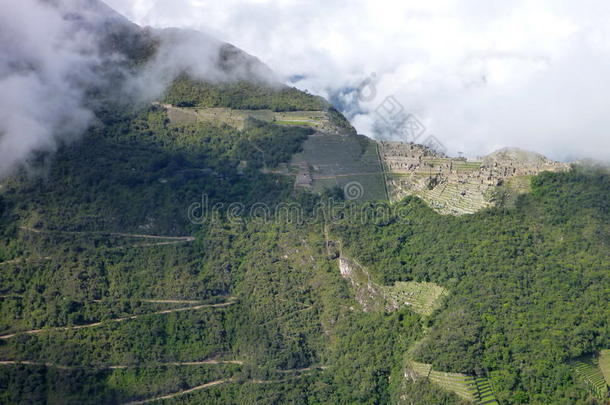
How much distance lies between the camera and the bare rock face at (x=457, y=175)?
76.6m

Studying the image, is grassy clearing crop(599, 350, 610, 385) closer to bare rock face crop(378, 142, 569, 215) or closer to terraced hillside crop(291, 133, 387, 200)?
bare rock face crop(378, 142, 569, 215)

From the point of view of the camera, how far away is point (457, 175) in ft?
260

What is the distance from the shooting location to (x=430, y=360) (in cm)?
6712

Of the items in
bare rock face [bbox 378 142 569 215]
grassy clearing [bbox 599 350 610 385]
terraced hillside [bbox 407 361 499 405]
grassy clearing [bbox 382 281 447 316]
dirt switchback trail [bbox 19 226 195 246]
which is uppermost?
bare rock face [bbox 378 142 569 215]

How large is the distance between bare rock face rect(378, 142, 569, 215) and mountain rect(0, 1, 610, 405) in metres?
0.16

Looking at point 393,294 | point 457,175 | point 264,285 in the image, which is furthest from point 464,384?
point 457,175

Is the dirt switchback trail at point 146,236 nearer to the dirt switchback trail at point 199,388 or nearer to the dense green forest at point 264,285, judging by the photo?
the dense green forest at point 264,285

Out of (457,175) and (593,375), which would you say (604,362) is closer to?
(593,375)

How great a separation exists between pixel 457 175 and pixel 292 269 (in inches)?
555

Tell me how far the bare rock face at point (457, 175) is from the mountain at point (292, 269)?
0.16 metres

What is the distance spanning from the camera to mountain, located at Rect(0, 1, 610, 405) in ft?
221

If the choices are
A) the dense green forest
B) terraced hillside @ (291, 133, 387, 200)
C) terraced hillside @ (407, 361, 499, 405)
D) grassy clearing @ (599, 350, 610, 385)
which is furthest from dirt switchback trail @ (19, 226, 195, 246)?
grassy clearing @ (599, 350, 610, 385)

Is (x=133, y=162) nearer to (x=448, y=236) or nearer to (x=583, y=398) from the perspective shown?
(x=448, y=236)

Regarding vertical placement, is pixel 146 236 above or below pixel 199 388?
above
